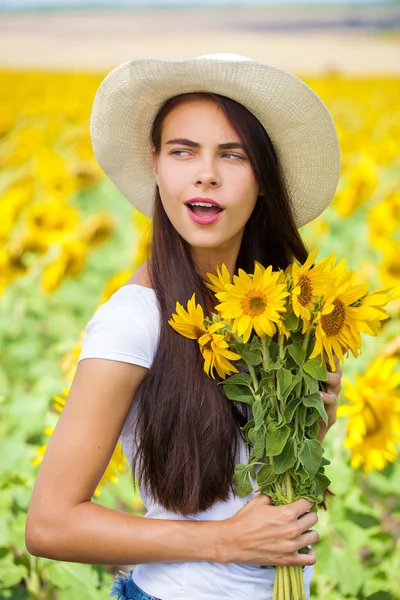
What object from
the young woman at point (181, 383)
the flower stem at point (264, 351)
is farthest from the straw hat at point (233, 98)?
the flower stem at point (264, 351)

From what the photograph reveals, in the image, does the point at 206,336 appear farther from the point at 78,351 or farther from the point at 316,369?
the point at 78,351

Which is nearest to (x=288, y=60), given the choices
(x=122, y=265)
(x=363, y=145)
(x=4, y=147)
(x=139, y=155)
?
(x=363, y=145)

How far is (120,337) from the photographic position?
4.98 feet

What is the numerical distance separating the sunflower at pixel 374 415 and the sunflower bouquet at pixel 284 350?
2.59 feet

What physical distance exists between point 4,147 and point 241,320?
7.39 m

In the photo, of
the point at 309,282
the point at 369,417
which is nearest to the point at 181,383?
the point at 309,282

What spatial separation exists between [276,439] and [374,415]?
3.14 feet

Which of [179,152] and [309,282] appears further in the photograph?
[179,152]

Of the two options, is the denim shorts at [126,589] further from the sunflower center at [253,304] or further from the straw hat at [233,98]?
the straw hat at [233,98]

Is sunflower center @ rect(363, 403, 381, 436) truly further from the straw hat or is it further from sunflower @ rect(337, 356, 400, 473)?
the straw hat

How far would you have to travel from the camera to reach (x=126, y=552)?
1.48 m

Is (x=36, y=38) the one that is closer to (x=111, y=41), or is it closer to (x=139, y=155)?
(x=111, y=41)

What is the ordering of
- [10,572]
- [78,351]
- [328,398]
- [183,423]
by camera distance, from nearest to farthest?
[183,423] → [328,398] → [10,572] → [78,351]

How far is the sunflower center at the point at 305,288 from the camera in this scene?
152 centimetres
